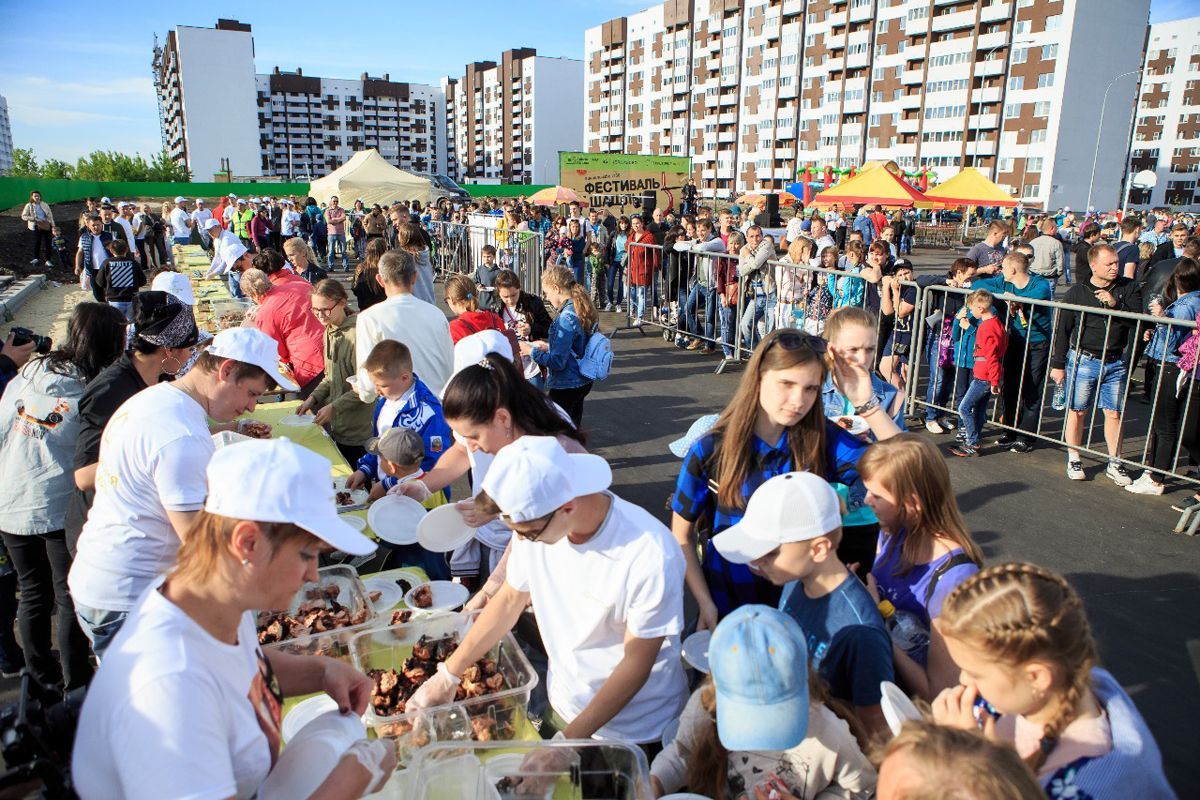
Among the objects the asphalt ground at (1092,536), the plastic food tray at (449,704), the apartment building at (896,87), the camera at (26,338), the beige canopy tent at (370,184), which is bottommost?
the asphalt ground at (1092,536)

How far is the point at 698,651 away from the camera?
96.4 inches

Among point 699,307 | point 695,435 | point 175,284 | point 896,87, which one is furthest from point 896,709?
point 896,87

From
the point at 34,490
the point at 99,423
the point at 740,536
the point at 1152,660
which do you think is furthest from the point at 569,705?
the point at 1152,660

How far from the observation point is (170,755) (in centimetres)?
129

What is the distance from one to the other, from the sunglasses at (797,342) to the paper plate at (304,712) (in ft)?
6.71

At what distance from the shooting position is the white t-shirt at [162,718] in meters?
1.29

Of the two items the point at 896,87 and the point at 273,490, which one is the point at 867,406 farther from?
the point at 896,87

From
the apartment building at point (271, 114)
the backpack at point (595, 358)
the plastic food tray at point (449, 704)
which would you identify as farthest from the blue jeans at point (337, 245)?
the apartment building at point (271, 114)

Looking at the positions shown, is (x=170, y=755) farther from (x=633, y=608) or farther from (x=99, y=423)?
(x=99, y=423)

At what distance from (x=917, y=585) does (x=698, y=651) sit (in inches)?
34.0

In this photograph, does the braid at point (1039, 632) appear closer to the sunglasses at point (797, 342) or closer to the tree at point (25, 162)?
the sunglasses at point (797, 342)

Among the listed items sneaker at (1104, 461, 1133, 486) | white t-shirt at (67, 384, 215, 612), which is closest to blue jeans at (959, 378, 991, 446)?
sneaker at (1104, 461, 1133, 486)

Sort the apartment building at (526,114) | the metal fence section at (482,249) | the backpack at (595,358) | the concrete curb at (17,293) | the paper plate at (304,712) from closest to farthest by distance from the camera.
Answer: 1. the paper plate at (304,712)
2. the backpack at (595,358)
3. the metal fence section at (482,249)
4. the concrete curb at (17,293)
5. the apartment building at (526,114)

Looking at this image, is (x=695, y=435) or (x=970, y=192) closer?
(x=695, y=435)
